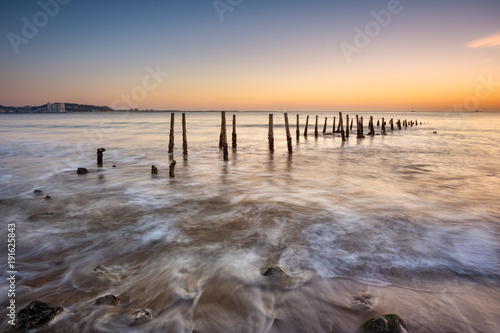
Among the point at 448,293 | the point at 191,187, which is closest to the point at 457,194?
the point at 448,293

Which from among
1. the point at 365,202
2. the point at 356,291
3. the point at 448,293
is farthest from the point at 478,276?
the point at 365,202

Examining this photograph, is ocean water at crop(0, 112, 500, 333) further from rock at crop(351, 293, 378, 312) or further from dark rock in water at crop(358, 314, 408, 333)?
dark rock in water at crop(358, 314, 408, 333)

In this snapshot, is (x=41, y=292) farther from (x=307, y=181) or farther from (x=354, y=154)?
(x=354, y=154)

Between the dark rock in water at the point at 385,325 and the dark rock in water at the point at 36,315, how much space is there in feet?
11.4

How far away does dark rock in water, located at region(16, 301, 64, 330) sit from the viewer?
10.1 ft

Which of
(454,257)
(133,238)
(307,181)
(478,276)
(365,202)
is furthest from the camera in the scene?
(307,181)

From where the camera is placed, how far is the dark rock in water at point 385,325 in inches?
114

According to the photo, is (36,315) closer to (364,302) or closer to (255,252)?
(255,252)

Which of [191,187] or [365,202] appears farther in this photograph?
[191,187]

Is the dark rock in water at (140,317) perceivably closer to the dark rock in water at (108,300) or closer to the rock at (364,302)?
the dark rock in water at (108,300)

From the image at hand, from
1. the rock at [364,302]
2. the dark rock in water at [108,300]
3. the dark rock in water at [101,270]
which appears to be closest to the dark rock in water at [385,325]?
the rock at [364,302]

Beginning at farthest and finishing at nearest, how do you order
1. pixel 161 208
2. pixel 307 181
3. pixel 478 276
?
pixel 307 181
pixel 161 208
pixel 478 276

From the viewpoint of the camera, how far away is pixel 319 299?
3.77 m

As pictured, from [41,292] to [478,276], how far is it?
21.0ft
